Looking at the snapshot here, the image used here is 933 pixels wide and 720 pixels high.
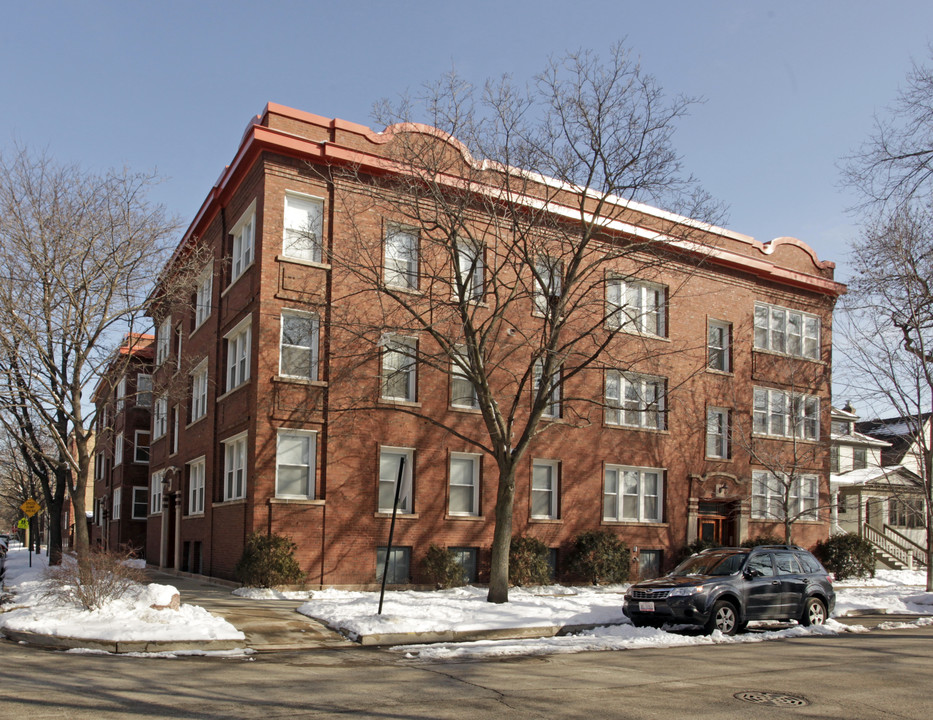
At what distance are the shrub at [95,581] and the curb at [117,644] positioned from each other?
1.20m

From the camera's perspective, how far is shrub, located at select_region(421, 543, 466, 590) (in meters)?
22.2

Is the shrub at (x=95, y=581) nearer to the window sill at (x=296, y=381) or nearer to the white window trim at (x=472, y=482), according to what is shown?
the window sill at (x=296, y=381)

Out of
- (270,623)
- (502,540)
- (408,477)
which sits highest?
(408,477)

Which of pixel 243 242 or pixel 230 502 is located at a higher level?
pixel 243 242

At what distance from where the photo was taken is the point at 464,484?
24016 millimetres

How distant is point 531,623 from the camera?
Result: 1577 centimetres

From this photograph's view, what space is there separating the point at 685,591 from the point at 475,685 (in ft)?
20.7

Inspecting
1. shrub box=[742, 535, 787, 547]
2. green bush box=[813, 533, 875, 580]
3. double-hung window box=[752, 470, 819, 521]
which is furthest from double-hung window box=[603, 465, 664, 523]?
green bush box=[813, 533, 875, 580]

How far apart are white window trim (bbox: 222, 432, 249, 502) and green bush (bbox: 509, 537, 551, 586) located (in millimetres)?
7271

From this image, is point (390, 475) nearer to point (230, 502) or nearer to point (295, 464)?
point (295, 464)

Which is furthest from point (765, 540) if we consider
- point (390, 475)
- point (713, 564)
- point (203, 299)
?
point (203, 299)

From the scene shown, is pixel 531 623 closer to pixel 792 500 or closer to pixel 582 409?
pixel 582 409

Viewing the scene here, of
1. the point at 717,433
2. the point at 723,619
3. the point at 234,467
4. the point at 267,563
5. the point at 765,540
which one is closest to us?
the point at 723,619

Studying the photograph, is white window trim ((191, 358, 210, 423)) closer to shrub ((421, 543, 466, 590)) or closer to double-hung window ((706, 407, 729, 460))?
shrub ((421, 543, 466, 590))
